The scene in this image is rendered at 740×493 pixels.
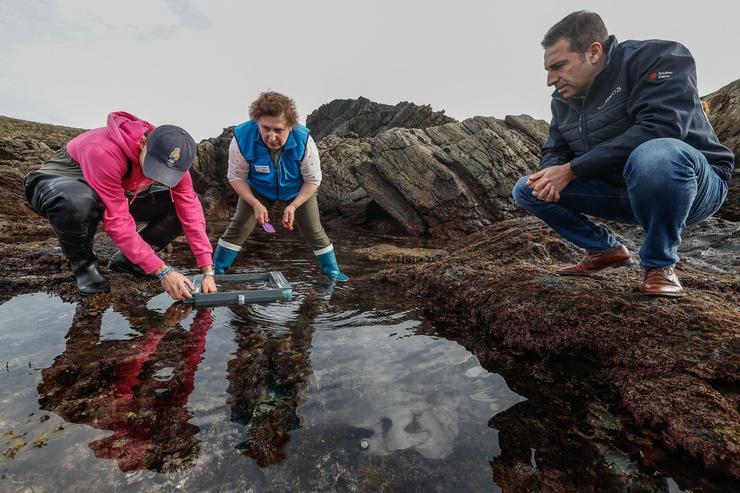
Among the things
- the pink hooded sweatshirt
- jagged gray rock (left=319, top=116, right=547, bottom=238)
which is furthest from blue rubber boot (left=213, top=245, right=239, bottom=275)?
jagged gray rock (left=319, top=116, right=547, bottom=238)

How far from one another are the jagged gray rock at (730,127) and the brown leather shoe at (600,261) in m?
8.24

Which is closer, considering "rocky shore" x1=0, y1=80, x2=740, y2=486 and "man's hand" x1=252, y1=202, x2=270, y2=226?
"rocky shore" x1=0, y1=80, x2=740, y2=486

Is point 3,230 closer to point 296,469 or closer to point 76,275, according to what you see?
point 76,275

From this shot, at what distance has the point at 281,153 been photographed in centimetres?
556

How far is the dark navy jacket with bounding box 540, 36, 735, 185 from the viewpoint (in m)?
A: 2.89

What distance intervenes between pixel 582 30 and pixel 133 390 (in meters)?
4.13

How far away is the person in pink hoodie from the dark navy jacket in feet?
11.3

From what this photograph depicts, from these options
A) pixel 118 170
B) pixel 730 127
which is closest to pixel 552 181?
pixel 118 170

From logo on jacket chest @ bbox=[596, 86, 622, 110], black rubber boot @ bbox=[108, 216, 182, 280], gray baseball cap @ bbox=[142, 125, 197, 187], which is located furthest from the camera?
black rubber boot @ bbox=[108, 216, 182, 280]

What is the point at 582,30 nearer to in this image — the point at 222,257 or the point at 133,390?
the point at 133,390

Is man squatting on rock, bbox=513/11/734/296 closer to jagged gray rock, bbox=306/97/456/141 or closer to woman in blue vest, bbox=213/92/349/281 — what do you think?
woman in blue vest, bbox=213/92/349/281

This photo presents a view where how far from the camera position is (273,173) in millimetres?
5660

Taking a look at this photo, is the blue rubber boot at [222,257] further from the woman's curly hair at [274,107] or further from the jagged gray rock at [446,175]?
the jagged gray rock at [446,175]

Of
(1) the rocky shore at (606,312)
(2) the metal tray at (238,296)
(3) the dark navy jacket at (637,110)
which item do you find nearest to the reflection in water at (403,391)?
(1) the rocky shore at (606,312)
